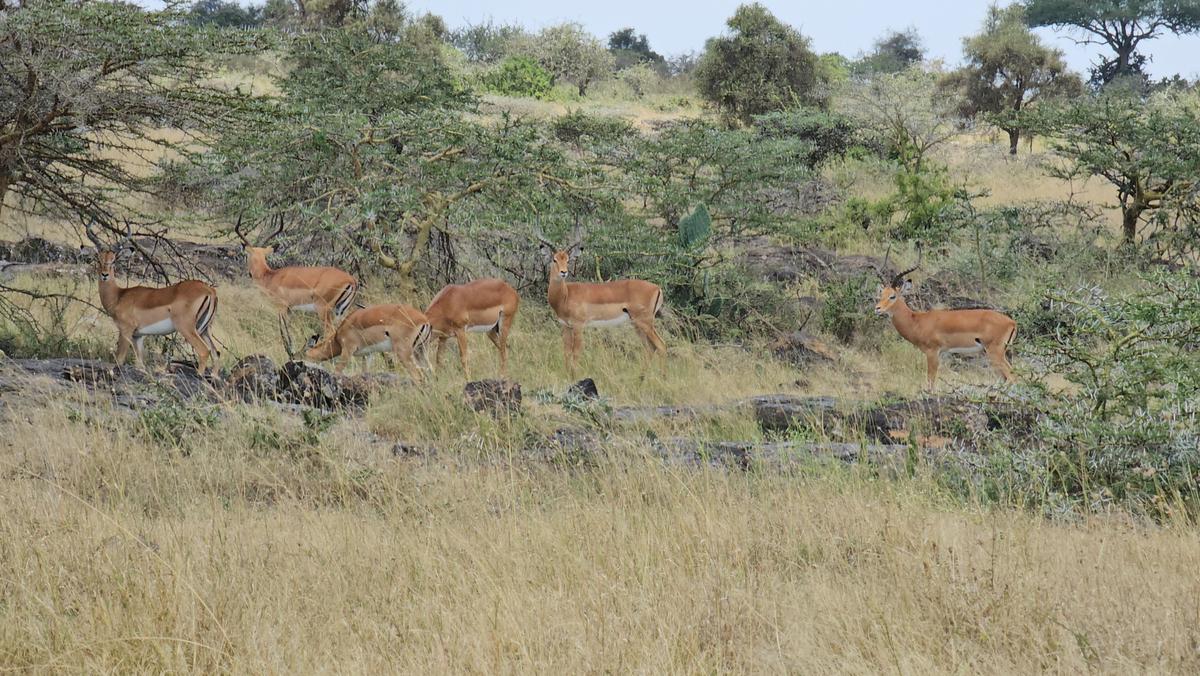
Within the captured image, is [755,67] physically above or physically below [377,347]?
above

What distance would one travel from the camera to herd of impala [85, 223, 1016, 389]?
7.85 metres

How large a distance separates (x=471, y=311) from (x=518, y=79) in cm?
2648

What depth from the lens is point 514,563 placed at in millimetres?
3889

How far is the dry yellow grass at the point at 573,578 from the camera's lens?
312 centimetres

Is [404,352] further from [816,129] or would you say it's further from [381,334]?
[816,129]

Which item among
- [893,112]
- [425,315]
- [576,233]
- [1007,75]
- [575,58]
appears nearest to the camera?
[425,315]

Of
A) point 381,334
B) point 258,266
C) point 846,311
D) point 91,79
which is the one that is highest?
point 91,79

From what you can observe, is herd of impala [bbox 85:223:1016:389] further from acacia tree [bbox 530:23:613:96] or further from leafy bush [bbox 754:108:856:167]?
acacia tree [bbox 530:23:613:96]

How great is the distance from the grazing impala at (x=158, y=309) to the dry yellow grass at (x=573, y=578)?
278 cm

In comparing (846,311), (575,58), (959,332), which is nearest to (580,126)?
(846,311)

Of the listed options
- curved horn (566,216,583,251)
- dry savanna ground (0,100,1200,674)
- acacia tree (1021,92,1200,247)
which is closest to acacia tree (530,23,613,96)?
acacia tree (1021,92,1200,247)

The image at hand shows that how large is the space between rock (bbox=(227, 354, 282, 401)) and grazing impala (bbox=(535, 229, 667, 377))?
2523 mm

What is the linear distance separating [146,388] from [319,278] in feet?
8.32

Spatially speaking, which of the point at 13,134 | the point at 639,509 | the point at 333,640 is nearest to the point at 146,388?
the point at 13,134
